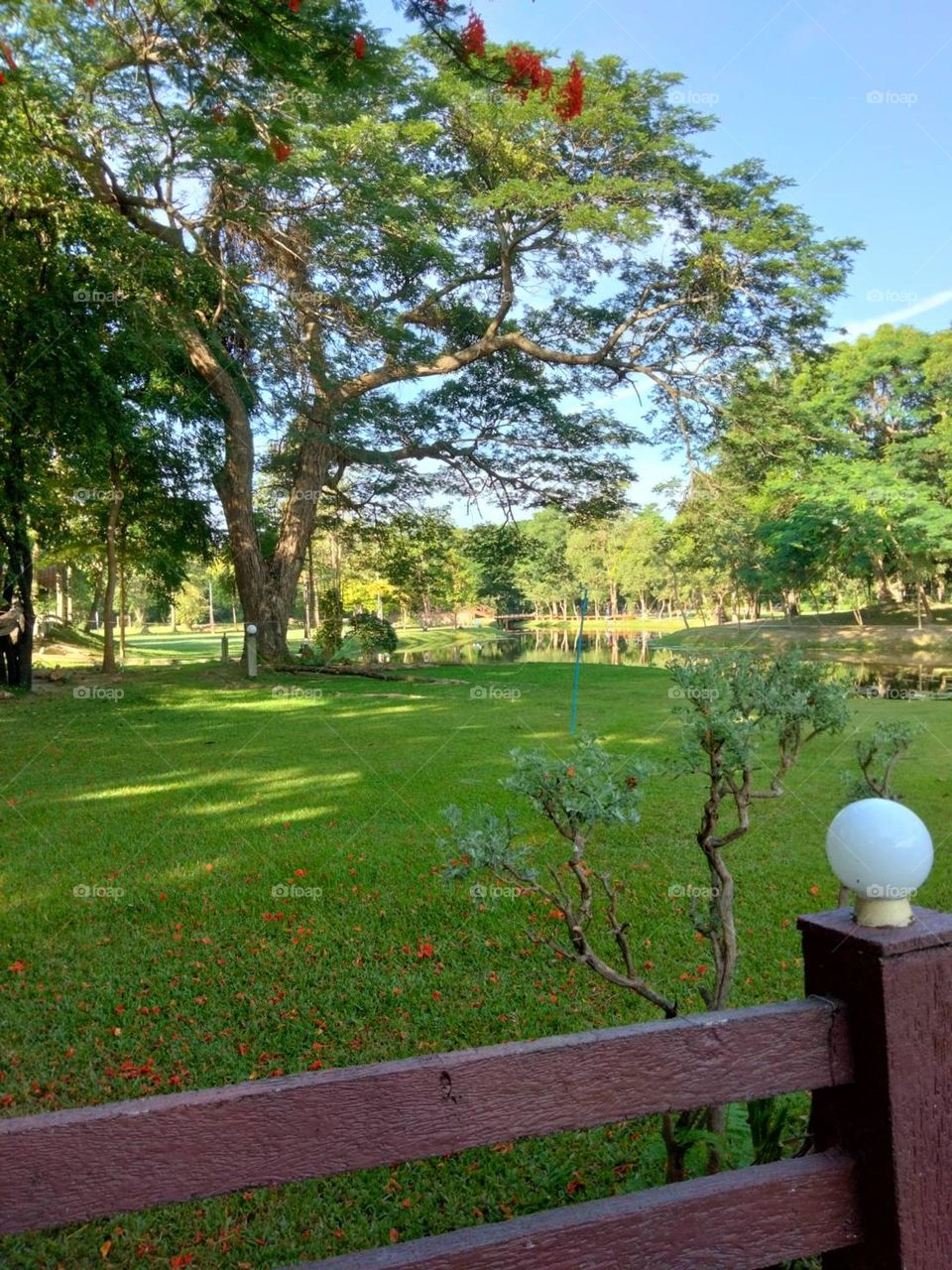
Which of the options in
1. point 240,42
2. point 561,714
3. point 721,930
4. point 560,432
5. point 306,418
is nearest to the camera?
point 721,930

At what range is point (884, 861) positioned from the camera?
3.77 ft

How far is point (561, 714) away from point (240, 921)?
21.6ft

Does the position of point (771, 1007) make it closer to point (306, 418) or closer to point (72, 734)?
point (72, 734)

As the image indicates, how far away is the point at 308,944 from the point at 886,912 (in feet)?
9.86

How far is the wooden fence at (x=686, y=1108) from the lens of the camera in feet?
3.25

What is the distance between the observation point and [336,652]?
708 inches

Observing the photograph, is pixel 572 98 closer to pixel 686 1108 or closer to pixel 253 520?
pixel 686 1108

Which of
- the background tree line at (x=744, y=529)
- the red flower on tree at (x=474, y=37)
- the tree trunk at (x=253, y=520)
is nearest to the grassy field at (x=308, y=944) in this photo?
the red flower on tree at (x=474, y=37)

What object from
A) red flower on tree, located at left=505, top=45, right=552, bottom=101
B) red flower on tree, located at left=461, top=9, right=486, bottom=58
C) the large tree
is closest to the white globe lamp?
red flower on tree, located at left=505, top=45, right=552, bottom=101

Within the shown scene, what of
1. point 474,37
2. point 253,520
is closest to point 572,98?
point 474,37

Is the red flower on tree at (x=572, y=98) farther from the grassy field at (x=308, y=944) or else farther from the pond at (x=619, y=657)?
the grassy field at (x=308, y=944)

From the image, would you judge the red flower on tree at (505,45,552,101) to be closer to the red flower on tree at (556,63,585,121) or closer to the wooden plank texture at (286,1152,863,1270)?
the red flower on tree at (556,63,585,121)

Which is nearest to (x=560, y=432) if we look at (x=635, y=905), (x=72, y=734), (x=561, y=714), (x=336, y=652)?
(x=336, y=652)

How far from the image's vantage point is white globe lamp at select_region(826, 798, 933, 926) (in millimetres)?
1140
